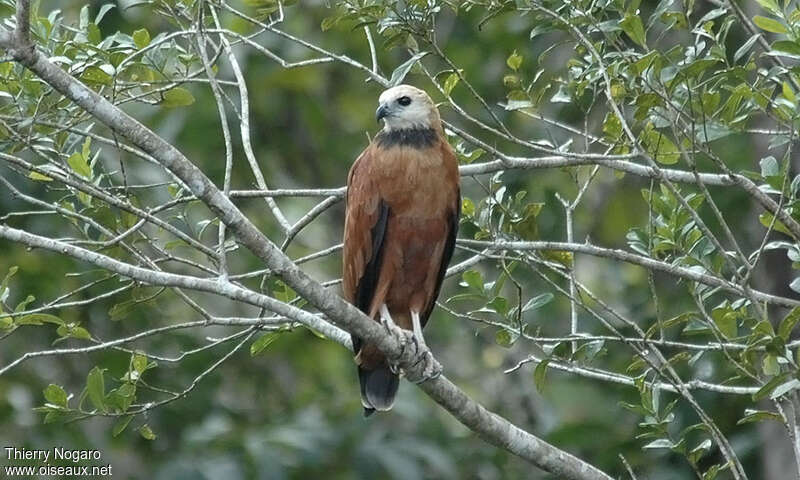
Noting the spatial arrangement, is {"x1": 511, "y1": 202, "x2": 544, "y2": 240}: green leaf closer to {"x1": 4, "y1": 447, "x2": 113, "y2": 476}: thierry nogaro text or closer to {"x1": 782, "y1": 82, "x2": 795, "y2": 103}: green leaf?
{"x1": 782, "y1": 82, "x2": 795, "y2": 103}: green leaf

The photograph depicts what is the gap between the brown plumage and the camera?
4.93 meters

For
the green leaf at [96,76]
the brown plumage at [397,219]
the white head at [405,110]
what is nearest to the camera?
the green leaf at [96,76]

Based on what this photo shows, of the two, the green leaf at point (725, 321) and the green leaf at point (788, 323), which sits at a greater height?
the green leaf at point (788, 323)

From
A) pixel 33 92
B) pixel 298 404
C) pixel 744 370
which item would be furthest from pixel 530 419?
pixel 33 92

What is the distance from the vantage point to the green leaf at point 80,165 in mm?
4195

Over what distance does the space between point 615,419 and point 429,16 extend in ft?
11.1

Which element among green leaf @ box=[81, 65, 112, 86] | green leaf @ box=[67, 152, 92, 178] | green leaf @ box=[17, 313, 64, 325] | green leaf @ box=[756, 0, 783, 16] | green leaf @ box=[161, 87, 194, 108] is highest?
green leaf @ box=[756, 0, 783, 16]

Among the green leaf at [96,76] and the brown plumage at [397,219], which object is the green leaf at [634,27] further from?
the green leaf at [96,76]

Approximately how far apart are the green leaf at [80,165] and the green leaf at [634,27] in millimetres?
1887

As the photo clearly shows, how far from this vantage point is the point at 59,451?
20.7 ft

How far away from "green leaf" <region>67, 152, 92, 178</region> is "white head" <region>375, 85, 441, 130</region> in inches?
54.3

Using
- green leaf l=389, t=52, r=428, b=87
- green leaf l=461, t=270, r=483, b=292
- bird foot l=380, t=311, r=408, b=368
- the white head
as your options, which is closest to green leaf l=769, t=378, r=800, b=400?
green leaf l=461, t=270, r=483, b=292

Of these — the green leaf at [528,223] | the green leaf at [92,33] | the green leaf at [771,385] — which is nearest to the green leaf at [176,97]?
the green leaf at [92,33]

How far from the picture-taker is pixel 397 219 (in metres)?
4.98
